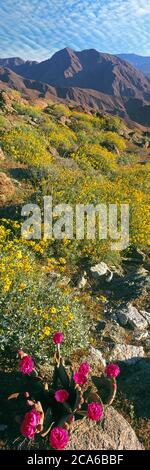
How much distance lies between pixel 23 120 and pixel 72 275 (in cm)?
1439

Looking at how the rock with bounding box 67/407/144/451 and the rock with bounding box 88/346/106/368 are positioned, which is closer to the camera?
the rock with bounding box 67/407/144/451

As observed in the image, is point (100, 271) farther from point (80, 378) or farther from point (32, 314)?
point (80, 378)

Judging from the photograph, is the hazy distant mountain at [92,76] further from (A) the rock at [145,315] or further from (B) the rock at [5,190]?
(A) the rock at [145,315]

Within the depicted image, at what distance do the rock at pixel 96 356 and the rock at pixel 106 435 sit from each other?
112 centimetres

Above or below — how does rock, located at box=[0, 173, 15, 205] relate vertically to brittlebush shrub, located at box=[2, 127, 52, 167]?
below

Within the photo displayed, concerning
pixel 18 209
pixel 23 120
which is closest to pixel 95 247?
pixel 18 209

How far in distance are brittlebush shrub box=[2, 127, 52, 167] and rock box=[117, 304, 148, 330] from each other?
21.7 feet

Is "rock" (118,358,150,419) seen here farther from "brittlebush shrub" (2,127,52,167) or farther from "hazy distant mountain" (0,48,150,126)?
"hazy distant mountain" (0,48,150,126)

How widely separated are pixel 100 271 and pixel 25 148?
7.78 metres

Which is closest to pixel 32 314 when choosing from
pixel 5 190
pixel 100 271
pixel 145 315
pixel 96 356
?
pixel 96 356

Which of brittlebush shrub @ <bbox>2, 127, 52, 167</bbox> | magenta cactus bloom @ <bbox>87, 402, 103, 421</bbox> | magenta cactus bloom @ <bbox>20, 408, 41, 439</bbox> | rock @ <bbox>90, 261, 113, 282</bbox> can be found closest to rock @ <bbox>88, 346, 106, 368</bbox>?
magenta cactus bloom @ <bbox>87, 402, 103, 421</bbox>

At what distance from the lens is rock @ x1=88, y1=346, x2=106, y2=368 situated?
560 cm

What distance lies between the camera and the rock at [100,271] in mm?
8203

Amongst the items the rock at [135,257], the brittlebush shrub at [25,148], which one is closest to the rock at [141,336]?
the rock at [135,257]
